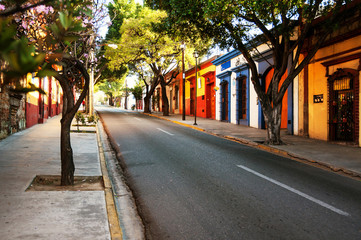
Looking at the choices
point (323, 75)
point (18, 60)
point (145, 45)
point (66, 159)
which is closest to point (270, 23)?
point (323, 75)

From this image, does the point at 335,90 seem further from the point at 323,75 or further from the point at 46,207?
the point at 46,207

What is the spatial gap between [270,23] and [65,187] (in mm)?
10064

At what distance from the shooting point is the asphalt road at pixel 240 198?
4.04 metres

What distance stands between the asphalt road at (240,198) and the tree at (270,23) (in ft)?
12.1

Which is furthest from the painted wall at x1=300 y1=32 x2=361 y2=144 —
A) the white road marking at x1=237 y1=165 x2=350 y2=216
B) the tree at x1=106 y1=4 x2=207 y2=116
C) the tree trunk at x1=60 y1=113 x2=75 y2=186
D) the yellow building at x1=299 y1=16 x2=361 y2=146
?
the tree at x1=106 y1=4 x2=207 y2=116

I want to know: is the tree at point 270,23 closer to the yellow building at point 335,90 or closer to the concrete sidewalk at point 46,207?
the yellow building at point 335,90

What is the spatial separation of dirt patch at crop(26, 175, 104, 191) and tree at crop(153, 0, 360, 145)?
21.2ft

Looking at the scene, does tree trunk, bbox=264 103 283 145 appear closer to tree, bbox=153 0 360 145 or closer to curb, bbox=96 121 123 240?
tree, bbox=153 0 360 145

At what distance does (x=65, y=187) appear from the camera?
227 inches

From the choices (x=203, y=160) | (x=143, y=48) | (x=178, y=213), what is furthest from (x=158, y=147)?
(x=143, y=48)

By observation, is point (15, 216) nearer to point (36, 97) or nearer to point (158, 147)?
point (158, 147)

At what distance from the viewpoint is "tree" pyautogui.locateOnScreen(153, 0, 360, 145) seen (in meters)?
10.1

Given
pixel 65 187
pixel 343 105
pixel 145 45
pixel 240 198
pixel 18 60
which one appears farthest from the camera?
pixel 145 45

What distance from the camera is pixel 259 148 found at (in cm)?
1176
